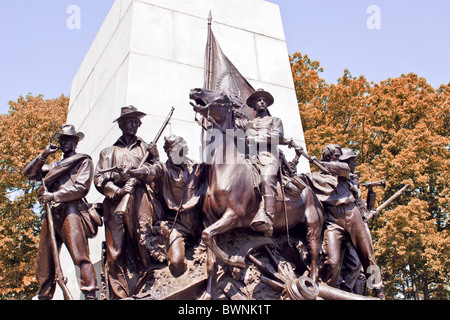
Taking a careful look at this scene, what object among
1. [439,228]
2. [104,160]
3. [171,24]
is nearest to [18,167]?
[171,24]

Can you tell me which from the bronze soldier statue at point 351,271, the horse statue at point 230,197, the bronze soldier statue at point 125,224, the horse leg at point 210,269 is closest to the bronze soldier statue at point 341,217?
the bronze soldier statue at point 351,271

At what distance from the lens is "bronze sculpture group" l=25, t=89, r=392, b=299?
21.0ft

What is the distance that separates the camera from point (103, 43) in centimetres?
1148

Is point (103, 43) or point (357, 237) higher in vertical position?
point (103, 43)

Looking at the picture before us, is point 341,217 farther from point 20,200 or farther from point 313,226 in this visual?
point 20,200

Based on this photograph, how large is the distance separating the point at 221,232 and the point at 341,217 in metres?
2.19

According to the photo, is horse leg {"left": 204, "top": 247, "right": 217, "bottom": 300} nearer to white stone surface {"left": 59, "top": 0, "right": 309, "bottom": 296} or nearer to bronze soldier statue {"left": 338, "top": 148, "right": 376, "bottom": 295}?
bronze soldier statue {"left": 338, "top": 148, "right": 376, "bottom": 295}

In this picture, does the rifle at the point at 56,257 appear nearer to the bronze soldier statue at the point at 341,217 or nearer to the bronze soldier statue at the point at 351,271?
the bronze soldier statue at the point at 341,217

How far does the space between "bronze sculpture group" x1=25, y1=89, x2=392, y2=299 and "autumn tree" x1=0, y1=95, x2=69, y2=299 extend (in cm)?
1136

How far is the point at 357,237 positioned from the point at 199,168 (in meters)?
2.74

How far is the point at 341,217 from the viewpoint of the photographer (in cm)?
736

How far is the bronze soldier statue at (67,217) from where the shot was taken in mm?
6426
